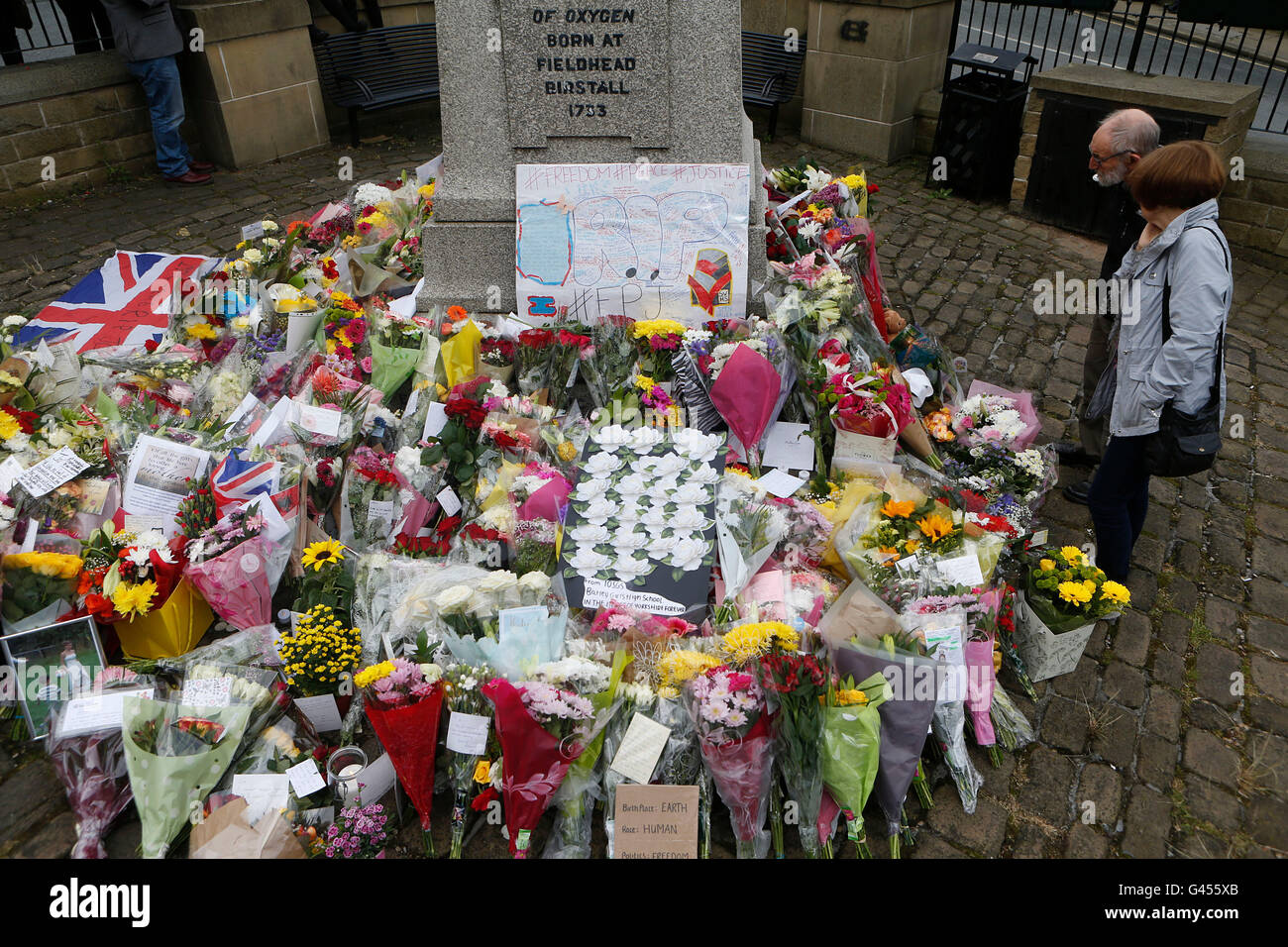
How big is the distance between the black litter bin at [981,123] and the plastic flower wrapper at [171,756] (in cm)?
755

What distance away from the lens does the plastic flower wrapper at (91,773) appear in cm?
281

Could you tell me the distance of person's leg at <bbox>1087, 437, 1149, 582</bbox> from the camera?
3.47 meters

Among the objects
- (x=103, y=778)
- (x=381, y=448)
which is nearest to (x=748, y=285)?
(x=381, y=448)

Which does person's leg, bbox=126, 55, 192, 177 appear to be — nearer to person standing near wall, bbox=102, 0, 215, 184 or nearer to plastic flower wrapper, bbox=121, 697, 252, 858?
person standing near wall, bbox=102, 0, 215, 184

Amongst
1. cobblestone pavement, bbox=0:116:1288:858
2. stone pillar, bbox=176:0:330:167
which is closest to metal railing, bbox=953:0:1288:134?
cobblestone pavement, bbox=0:116:1288:858

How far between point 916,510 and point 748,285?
1.87m

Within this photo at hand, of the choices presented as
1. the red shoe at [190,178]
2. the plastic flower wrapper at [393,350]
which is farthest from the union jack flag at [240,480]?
the red shoe at [190,178]

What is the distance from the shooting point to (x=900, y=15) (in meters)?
8.14

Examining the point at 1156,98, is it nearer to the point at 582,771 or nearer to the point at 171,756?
the point at 582,771

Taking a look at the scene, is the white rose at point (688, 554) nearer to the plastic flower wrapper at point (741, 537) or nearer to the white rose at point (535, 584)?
the plastic flower wrapper at point (741, 537)

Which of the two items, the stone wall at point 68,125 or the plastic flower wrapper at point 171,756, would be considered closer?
the plastic flower wrapper at point 171,756

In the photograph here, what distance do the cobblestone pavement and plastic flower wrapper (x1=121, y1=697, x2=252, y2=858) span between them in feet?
0.81

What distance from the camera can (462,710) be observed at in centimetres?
278
